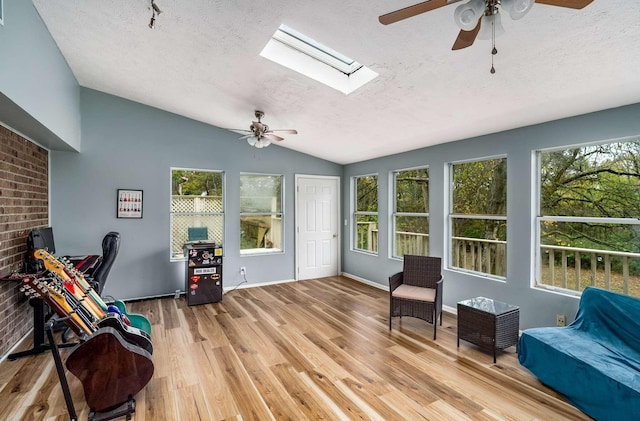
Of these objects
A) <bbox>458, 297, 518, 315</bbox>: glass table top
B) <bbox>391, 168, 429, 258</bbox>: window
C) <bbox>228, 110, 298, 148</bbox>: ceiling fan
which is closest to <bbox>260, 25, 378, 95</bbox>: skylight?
<bbox>228, 110, 298, 148</bbox>: ceiling fan

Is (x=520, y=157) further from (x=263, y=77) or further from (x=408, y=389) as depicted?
(x=263, y=77)

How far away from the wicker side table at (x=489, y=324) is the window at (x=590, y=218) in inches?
29.0

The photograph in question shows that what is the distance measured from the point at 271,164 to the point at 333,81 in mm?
2629

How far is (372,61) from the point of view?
2.62 meters

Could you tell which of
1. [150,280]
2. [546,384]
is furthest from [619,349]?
[150,280]

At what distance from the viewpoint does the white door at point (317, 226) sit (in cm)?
588

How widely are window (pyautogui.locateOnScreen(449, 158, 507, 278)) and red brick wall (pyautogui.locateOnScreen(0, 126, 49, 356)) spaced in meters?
5.00

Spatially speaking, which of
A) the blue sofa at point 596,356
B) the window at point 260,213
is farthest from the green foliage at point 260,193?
the blue sofa at point 596,356

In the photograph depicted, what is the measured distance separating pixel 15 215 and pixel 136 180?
163 centimetres

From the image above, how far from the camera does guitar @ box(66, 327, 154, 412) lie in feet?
6.49

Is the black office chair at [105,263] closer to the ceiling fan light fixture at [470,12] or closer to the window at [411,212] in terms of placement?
the ceiling fan light fixture at [470,12]

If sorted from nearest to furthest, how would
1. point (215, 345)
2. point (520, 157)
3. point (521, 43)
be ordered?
1. point (521, 43)
2. point (215, 345)
3. point (520, 157)

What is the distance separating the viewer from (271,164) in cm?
558

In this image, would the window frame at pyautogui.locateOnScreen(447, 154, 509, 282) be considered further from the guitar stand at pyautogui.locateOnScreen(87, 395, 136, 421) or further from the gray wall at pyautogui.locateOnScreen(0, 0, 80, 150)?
the gray wall at pyautogui.locateOnScreen(0, 0, 80, 150)
